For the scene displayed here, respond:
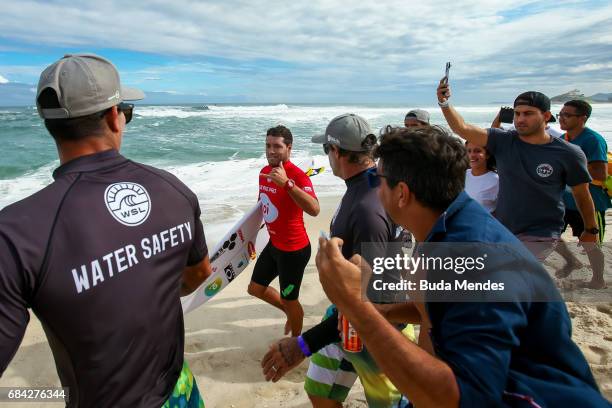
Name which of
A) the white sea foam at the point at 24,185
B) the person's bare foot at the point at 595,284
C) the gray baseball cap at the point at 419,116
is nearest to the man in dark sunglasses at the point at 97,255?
the gray baseball cap at the point at 419,116

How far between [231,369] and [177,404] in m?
2.19

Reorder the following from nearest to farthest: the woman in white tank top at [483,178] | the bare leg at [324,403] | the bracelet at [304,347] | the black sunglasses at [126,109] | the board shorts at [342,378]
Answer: the black sunglasses at [126,109]
the bracelet at [304,347]
the board shorts at [342,378]
the bare leg at [324,403]
the woman in white tank top at [483,178]

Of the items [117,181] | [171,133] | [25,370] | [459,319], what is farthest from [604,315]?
[171,133]

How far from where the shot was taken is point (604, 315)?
448 cm

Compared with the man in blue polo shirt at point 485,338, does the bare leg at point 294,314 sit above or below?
below

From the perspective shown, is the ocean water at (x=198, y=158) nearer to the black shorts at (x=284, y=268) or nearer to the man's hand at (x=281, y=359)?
the black shorts at (x=284, y=268)

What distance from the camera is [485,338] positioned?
43.6 inches

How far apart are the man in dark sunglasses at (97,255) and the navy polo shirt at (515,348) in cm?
104

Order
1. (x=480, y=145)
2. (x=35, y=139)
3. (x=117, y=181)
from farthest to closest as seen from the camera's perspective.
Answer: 1. (x=35, y=139)
2. (x=480, y=145)
3. (x=117, y=181)

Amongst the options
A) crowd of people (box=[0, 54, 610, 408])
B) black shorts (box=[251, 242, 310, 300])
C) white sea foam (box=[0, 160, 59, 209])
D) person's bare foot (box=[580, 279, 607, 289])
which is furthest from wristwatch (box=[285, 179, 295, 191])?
white sea foam (box=[0, 160, 59, 209])

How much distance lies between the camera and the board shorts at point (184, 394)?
170 cm

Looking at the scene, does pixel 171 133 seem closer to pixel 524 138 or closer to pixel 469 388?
pixel 524 138

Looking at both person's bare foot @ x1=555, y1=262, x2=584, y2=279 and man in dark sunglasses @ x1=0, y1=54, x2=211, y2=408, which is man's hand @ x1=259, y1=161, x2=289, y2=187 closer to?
man in dark sunglasses @ x1=0, y1=54, x2=211, y2=408

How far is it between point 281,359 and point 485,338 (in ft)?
4.33
